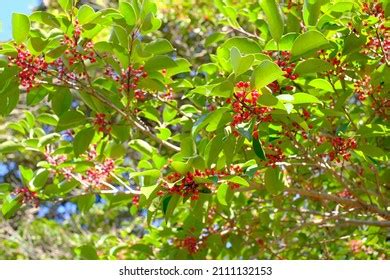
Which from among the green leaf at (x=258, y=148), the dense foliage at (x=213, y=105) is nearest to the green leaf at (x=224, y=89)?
the dense foliage at (x=213, y=105)

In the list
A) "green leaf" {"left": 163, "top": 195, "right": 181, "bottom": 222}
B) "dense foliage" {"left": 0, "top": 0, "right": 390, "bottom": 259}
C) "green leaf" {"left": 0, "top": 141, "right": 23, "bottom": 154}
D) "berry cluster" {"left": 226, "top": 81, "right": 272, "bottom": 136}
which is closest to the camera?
"berry cluster" {"left": 226, "top": 81, "right": 272, "bottom": 136}

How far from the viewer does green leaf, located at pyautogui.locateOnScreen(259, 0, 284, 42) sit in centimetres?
211

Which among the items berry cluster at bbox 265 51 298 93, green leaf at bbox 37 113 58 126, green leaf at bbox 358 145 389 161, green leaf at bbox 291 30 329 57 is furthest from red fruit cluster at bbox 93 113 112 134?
green leaf at bbox 358 145 389 161

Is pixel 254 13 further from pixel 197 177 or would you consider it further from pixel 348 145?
pixel 197 177

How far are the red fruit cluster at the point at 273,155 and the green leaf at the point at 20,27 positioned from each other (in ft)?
3.55

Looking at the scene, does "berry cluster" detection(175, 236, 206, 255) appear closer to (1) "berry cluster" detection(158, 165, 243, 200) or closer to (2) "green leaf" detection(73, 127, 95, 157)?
(2) "green leaf" detection(73, 127, 95, 157)

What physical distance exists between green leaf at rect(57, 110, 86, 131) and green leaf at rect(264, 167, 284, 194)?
34.2 inches

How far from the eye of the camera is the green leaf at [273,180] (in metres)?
2.51

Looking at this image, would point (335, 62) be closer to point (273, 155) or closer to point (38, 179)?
point (273, 155)

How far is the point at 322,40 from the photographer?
6.70ft

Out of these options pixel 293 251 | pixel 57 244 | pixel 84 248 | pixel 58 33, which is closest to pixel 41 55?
pixel 58 33

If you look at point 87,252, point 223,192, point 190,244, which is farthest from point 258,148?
point 87,252
